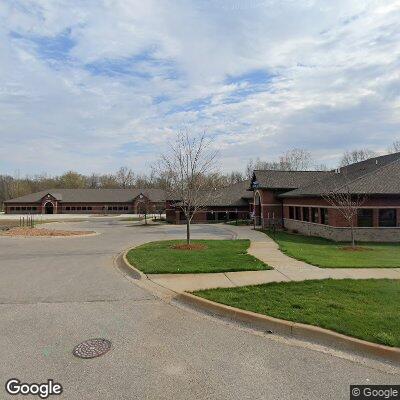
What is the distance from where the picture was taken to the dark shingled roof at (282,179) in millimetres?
34812

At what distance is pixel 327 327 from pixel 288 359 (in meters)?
1.16

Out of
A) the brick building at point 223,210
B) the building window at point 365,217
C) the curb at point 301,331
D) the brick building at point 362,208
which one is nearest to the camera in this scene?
the curb at point 301,331

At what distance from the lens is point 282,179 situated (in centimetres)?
3625

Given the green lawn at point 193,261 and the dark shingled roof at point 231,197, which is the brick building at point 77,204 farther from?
the green lawn at point 193,261

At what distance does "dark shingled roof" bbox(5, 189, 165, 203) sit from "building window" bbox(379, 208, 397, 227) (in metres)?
56.1

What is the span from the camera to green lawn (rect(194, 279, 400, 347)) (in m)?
5.68

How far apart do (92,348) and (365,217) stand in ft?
69.2

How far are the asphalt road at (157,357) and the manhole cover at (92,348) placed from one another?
0.37 ft

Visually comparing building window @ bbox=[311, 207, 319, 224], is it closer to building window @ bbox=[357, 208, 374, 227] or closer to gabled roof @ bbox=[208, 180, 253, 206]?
building window @ bbox=[357, 208, 374, 227]

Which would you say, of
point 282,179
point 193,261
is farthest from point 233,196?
point 193,261

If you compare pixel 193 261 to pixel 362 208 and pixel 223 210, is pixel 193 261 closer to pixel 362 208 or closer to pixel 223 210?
pixel 362 208

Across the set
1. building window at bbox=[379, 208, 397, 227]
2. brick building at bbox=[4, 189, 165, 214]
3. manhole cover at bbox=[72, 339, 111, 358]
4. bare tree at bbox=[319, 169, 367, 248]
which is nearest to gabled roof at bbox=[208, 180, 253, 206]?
bare tree at bbox=[319, 169, 367, 248]

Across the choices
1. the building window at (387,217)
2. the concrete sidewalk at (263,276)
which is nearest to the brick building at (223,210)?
the building window at (387,217)

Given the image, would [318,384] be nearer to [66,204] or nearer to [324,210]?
[324,210]
